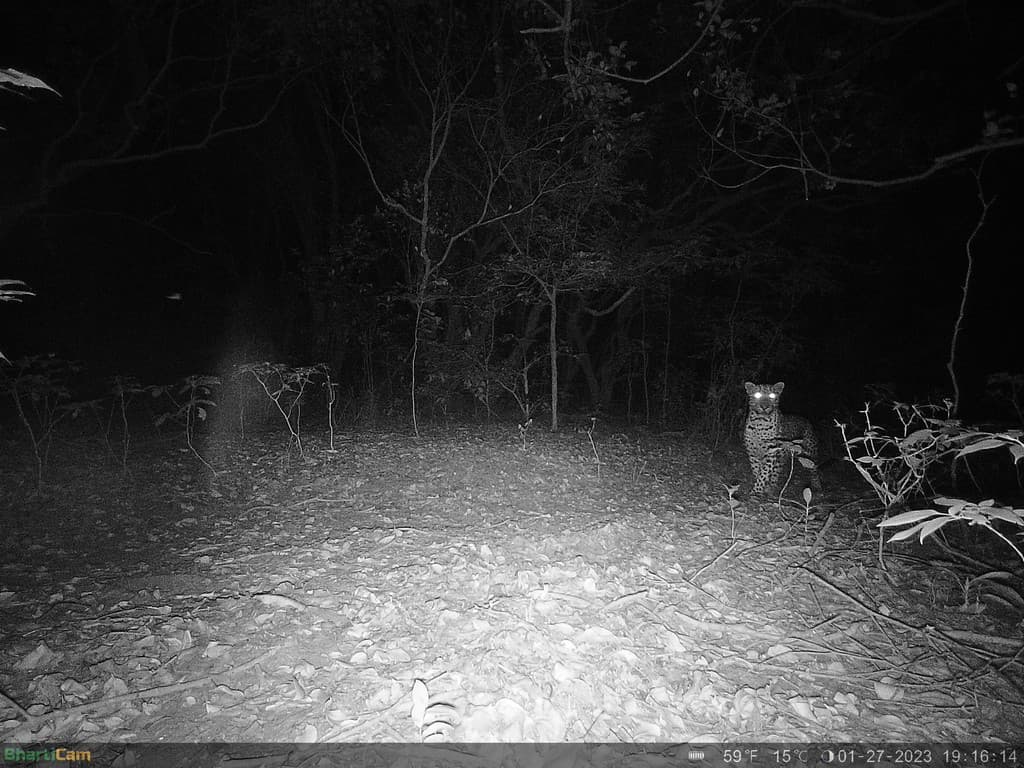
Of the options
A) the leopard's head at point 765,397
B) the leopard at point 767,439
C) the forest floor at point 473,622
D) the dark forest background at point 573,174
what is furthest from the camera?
the dark forest background at point 573,174

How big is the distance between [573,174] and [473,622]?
753cm

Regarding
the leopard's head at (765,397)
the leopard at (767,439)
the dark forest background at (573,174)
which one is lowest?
the leopard at (767,439)

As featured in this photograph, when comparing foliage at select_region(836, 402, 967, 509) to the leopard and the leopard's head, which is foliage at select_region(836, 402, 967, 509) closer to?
the leopard

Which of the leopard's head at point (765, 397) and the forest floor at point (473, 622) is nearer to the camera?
the forest floor at point (473, 622)

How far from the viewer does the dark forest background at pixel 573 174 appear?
7004mm

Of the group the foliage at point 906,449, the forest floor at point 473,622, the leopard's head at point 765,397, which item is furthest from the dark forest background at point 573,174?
the forest floor at point 473,622

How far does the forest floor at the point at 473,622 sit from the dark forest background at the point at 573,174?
3.49m

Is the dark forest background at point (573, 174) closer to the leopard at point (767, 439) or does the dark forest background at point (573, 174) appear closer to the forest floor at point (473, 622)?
the leopard at point (767, 439)

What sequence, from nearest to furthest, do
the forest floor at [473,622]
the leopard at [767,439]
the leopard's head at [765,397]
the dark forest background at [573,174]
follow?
the forest floor at [473,622]
the leopard at [767,439]
the leopard's head at [765,397]
the dark forest background at [573,174]

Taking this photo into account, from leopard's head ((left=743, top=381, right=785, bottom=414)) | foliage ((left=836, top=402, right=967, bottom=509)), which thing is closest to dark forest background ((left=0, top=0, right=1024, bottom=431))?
foliage ((left=836, top=402, right=967, bottom=509))

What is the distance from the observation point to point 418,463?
7.07m

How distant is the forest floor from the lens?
2.56m

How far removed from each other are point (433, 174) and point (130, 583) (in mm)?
8694

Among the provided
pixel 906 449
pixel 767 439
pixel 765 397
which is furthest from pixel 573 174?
pixel 906 449
